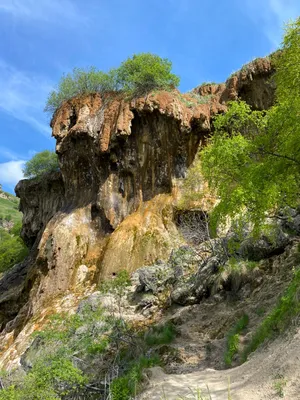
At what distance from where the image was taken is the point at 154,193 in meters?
22.8

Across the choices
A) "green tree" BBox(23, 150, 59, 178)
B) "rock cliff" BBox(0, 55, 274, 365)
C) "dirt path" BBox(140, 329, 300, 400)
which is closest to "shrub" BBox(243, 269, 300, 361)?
"dirt path" BBox(140, 329, 300, 400)

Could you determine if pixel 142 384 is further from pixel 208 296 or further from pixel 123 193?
pixel 123 193

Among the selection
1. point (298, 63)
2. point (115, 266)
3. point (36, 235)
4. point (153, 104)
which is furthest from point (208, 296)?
point (36, 235)

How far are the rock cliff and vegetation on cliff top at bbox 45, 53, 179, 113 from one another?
0.99 meters

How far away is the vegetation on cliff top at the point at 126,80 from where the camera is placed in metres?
23.3

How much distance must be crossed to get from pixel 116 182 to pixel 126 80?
7794 millimetres

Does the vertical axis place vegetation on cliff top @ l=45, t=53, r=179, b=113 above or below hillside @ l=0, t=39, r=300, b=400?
above

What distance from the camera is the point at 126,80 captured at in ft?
81.7

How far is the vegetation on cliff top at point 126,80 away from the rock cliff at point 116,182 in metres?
0.99

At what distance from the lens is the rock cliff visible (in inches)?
786

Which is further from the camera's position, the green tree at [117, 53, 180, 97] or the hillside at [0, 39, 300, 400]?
the green tree at [117, 53, 180, 97]

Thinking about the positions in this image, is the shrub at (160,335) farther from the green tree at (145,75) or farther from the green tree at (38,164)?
the green tree at (38,164)

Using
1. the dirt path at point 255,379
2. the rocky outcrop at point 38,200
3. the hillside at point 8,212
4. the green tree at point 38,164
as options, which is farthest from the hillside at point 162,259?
the hillside at point 8,212

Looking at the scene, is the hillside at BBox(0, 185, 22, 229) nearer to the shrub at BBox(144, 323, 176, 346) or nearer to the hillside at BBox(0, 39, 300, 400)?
the hillside at BBox(0, 39, 300, 400)
